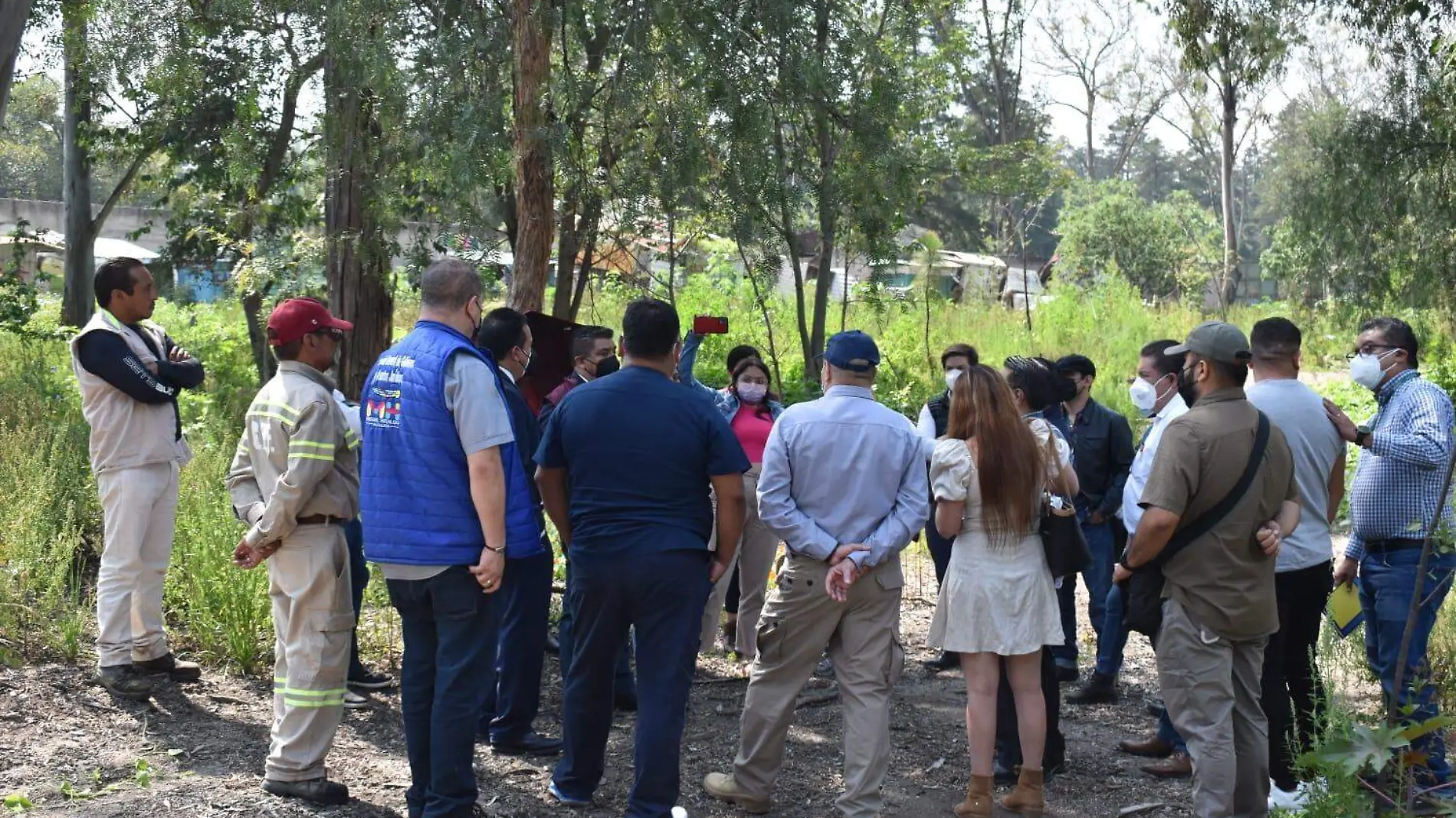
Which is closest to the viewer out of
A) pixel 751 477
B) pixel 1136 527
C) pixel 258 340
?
pixel 1136 527

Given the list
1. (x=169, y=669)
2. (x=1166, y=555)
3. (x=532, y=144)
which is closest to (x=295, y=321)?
(x=169, y=669)

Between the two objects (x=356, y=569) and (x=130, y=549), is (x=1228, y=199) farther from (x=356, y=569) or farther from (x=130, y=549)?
(x=130, y=549)

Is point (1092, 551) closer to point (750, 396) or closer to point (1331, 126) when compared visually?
point (750, 396)

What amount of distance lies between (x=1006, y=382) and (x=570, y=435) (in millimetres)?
1718

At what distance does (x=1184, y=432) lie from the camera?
448 centimetres

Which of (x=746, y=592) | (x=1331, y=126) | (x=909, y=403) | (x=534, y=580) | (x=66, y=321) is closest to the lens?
(x=534, y=580)

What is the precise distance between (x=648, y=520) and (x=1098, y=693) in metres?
3.20

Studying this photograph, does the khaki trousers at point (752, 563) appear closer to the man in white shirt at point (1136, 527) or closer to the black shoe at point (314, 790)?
the man in white shirt at point (1136, 527)

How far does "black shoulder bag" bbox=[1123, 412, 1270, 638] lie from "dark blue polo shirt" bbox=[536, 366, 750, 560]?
152cm

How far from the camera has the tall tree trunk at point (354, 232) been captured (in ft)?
30.2

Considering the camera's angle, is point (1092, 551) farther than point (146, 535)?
Yes

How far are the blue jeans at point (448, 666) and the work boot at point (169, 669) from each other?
7.00 ft

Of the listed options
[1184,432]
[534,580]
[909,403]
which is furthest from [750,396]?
[909,403]

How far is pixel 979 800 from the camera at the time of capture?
Answer: 194 inches
